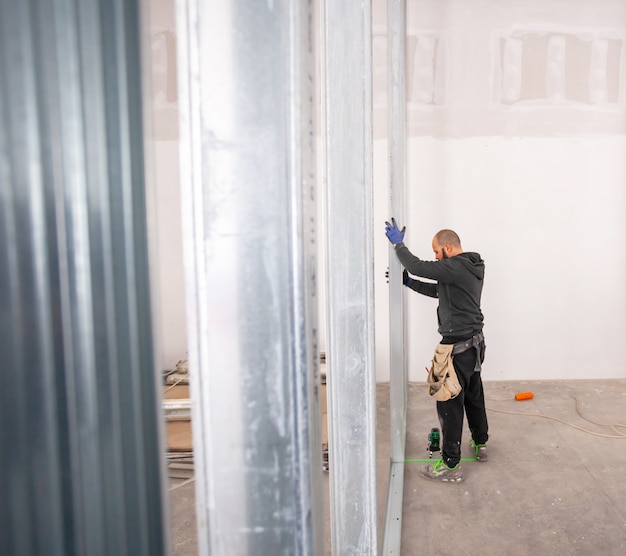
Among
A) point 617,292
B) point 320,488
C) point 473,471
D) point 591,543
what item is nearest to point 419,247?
point 617,292

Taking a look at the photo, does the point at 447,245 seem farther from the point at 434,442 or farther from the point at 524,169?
the point at 524,169

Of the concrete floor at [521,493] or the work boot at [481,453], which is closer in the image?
the concrete floor at [521,493]

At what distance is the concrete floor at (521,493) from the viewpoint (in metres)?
2.39

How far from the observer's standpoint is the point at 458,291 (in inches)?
120

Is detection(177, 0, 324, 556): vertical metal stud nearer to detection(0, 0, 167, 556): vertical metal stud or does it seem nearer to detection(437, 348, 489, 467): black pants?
detection(0, 0, 167, 556): vertical metal stud

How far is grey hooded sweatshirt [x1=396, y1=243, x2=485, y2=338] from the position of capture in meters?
2.95

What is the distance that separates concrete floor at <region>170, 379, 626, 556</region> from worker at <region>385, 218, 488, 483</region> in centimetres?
15

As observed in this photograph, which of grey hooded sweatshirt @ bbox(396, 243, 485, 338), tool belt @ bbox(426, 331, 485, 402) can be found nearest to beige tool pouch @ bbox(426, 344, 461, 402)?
tool belt @ bbox(426, 331, 485, 402)

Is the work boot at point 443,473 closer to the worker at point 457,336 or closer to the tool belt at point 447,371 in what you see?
the worker at point 457,336

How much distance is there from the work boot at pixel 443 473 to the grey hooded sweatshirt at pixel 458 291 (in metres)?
0.75

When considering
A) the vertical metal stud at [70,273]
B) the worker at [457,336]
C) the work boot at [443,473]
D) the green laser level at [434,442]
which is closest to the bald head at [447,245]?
the worker at [457,336]

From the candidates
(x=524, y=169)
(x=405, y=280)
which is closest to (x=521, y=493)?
(x=405, y=280)

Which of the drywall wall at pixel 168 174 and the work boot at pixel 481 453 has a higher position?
the drywall wall at pixel 168 174

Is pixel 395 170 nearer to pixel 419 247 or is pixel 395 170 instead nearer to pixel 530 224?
pixel 419 247
